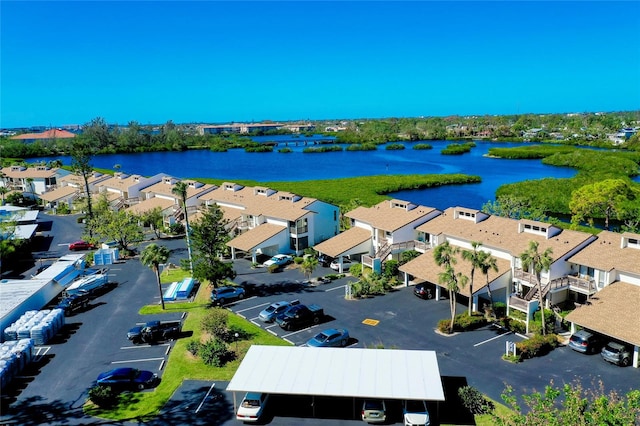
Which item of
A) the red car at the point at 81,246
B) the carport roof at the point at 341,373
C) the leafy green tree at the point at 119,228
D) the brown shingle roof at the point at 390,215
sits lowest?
the red car at the point at 81,246

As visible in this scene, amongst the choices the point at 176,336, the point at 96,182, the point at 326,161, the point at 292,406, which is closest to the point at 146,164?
the point at 326,161

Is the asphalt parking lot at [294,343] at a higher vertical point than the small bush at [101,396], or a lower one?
lower

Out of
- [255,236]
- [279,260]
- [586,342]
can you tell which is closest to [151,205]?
[255,236]

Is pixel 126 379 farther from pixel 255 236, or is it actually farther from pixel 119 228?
pixel 119 228

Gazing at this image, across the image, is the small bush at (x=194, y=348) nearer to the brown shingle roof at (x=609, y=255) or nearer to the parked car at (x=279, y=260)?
the parked car at (x=279, y=260)

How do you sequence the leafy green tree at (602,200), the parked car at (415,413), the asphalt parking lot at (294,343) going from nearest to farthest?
the parked car at (415,413) → the asphalt parking lot at (294,343) → the leafy green tree at (602,200)

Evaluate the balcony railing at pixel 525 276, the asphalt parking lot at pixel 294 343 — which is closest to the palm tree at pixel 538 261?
the balcony railing at pixel 525 276

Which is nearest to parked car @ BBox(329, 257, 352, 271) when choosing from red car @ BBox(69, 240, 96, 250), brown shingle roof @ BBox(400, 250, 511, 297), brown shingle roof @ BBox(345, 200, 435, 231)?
brown shingle roof @ BBox(345, 200, 435, 231)
